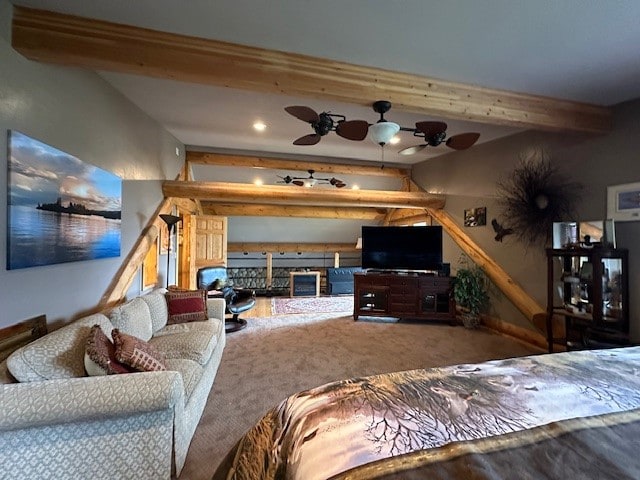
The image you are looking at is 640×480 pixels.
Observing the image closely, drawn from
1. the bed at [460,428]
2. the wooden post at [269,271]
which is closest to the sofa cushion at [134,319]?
the bed at [460,428]

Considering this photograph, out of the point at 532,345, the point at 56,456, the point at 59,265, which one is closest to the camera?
the point at 56,456

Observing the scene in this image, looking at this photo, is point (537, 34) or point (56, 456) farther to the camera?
point (537, 34)

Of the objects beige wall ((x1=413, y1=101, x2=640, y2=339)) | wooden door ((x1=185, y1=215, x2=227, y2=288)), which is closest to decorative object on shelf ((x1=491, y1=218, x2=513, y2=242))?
beige wall ((x1=413, y1=101, x2=640, y2=339))

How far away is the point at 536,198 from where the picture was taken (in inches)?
159

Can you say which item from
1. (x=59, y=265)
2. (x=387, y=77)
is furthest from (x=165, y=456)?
(x=387, y=77)

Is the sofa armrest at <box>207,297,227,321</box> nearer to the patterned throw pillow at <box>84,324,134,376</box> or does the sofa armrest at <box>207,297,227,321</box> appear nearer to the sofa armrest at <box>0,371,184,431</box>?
the patterned throw pillow at <box>84,324,134,376</box>

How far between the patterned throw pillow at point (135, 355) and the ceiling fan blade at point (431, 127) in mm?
2768

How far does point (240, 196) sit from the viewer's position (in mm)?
5184

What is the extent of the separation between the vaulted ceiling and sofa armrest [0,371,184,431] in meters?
2.02

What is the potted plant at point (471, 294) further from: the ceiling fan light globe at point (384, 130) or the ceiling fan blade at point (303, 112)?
the ceiling fan blade at point (303, 112)

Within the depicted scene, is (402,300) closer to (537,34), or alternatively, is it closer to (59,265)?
(537,34)

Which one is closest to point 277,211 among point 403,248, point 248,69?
point 403,248

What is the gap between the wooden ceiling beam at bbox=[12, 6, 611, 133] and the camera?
80.0 inches

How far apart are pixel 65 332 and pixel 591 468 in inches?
100
